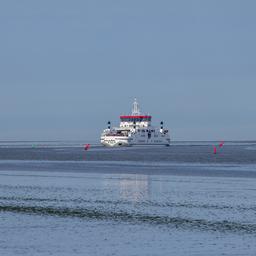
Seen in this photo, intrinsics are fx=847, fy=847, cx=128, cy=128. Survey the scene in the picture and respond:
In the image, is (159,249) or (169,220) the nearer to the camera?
(159,249)

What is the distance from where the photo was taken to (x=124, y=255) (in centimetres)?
2559

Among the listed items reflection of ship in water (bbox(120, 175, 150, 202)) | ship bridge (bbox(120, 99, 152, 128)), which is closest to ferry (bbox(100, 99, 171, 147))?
ship bridge (bbox(120, 99, 152, 128))

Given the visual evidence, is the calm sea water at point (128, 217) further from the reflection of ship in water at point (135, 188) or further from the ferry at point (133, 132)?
the ferry at point (133, 132)

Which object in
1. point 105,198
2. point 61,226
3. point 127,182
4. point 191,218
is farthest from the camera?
point 127,182

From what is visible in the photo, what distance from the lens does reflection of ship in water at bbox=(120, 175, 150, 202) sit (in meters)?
45.4

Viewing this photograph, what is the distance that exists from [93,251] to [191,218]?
8.94 metres

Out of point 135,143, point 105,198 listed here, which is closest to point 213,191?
point 105,198

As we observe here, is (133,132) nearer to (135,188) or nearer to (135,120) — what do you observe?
(135,120)

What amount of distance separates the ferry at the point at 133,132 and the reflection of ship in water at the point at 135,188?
11603 centimetres

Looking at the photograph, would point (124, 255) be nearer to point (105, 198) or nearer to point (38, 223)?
point (38, 223)

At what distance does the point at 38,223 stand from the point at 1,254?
26.0 feet

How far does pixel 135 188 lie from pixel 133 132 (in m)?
130

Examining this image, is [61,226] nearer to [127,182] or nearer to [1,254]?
[1,254]

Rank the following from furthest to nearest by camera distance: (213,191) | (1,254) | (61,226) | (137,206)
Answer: (213,191)
(137,206)
(61,226)
(1,254)
